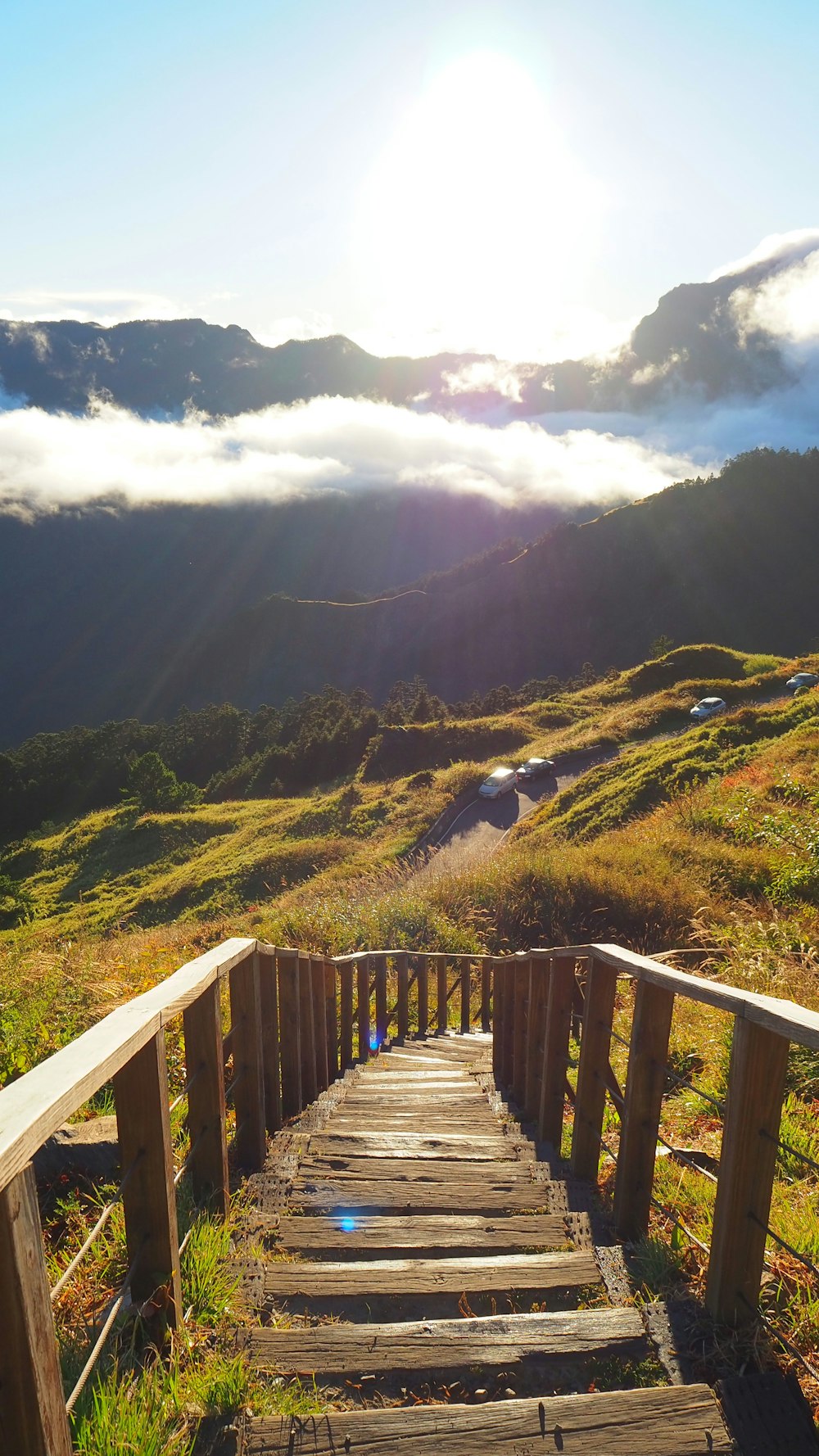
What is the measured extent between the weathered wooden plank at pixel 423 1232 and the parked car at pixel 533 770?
33.2m

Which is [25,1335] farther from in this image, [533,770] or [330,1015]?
[533,770]

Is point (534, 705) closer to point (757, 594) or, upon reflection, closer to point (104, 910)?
point (104, 910)

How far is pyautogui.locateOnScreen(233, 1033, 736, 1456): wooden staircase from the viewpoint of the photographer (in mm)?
1962

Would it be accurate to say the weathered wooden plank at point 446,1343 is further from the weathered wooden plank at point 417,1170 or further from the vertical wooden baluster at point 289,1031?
the vertical wooden baluster at point 289,1031

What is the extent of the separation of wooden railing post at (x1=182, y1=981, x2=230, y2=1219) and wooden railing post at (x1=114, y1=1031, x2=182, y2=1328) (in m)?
0.55

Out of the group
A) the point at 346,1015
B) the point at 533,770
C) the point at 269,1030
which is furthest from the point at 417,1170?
the point at 533,770

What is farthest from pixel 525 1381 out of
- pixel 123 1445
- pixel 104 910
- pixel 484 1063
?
pixel 104 910

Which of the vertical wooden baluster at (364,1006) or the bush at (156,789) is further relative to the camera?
the bush at (156,789)

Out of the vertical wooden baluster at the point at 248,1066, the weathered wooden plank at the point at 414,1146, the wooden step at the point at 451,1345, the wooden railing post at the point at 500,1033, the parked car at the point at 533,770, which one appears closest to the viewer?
the wooden step at the point at 451,1345

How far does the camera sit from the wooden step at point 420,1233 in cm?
302

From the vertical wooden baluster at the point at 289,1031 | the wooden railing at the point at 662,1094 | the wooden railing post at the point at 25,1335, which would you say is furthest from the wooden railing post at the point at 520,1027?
the wooden railing post at the point at 25,1335

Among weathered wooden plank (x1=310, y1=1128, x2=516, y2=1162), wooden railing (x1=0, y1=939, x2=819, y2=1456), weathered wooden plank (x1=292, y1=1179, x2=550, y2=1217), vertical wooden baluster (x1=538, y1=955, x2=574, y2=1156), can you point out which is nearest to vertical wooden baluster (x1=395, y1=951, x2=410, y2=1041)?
wooden railing (x1=0, y1=939, x2=819, y2=1456)

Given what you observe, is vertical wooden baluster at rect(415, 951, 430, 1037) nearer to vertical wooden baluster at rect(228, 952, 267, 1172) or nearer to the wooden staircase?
the wooden staircase

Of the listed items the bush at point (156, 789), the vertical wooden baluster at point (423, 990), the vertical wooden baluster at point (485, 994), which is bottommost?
the bush at point (156, 789)
